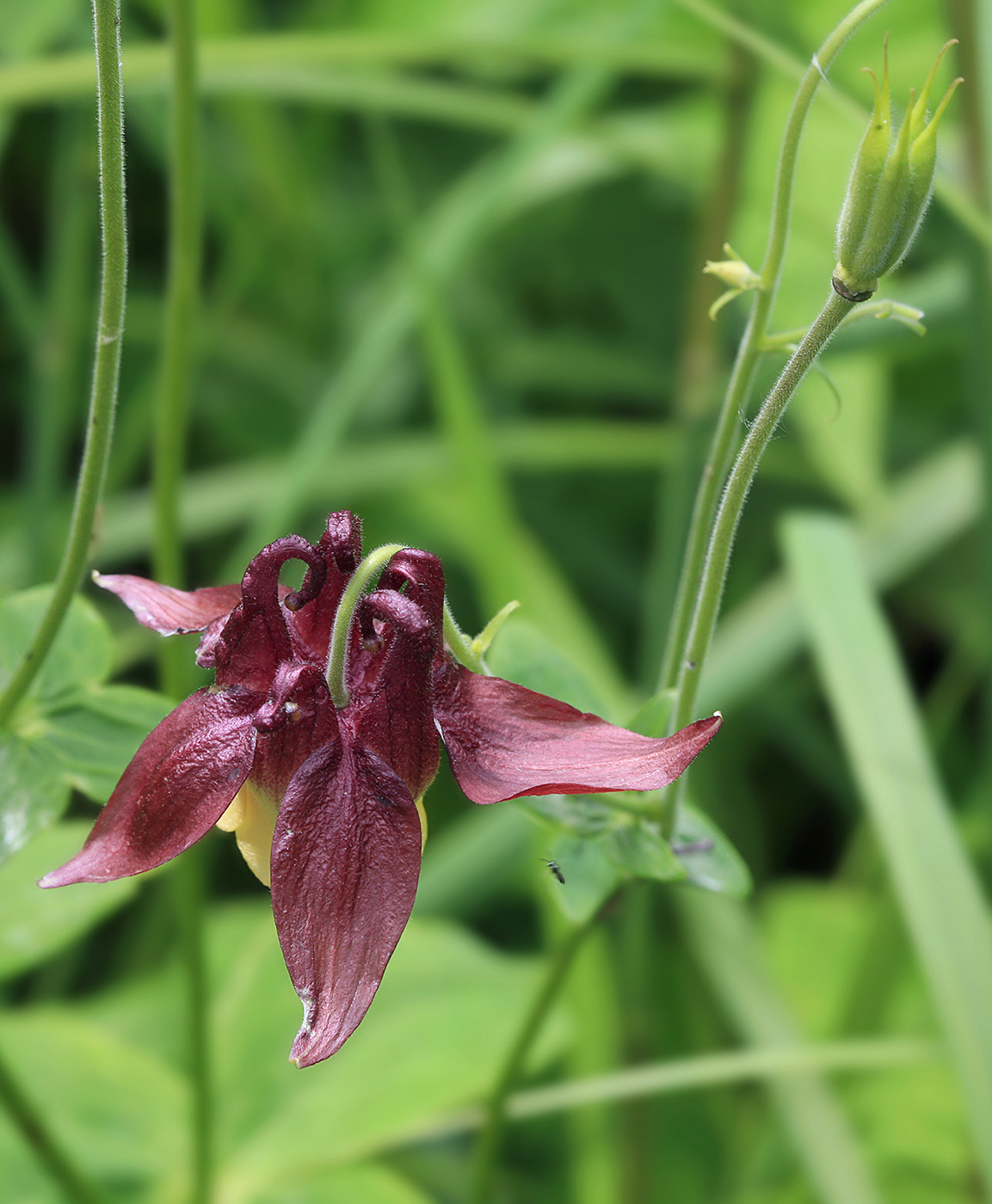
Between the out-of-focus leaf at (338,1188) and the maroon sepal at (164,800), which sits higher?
the maroon sepal at (164,800)

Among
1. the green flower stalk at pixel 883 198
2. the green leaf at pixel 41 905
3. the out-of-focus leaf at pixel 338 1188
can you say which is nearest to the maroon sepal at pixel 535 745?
the green flower stalk at pixel 883 198

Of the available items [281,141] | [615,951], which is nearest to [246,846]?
[615,951]

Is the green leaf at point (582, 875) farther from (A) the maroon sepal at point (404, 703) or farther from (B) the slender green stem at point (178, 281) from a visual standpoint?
(B) the slender green stem at point (178, 281)

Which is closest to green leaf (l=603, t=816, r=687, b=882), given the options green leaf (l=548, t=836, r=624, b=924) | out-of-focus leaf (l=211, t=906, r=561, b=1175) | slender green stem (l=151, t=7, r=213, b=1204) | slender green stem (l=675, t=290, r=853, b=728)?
green leaf (l=548, t=836, r=624, b=924)

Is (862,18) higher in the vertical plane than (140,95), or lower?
lower

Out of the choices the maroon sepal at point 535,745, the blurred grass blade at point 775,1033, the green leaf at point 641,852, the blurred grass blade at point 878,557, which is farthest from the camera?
the blurred grass blade at point 878,557

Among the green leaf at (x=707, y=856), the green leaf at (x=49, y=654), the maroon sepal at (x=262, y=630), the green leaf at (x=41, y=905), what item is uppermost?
the maroon sepal at (x=262, y=630)

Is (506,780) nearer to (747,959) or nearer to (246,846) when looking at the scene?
(246,846)

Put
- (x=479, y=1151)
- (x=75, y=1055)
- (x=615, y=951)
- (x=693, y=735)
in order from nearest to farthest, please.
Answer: (x=693, y=735) < (x=479, y=1151) < (x=75, y=1055) < (x=615, y=951)
